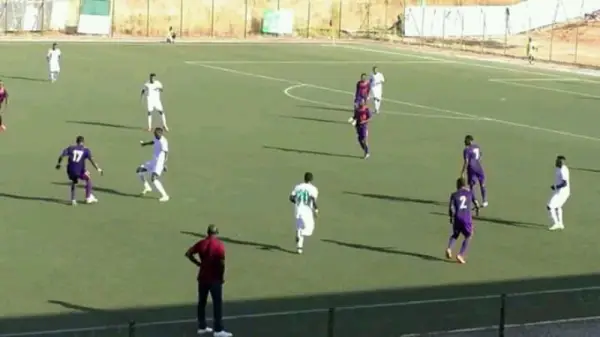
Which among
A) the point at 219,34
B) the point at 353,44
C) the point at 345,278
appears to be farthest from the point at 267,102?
the point at 219,34

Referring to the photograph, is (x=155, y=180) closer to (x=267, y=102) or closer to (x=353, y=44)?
(x=267, y=102)

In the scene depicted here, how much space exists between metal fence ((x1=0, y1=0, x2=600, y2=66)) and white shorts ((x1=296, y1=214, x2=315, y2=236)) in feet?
182

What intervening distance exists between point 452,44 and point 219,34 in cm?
1736

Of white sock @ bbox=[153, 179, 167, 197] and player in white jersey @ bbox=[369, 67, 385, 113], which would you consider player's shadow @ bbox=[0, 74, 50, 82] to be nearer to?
player in white jersey @ bbox=[369, 67, 385, 113]

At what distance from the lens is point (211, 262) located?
1692cm

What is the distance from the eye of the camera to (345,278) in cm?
2116

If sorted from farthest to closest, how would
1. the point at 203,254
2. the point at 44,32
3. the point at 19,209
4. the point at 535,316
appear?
the point at 44,32, the point at 19,209, the point at 203,254, the point at 535,316

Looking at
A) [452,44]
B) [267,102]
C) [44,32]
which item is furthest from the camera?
[452,44]

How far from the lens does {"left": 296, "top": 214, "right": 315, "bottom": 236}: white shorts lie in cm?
2255

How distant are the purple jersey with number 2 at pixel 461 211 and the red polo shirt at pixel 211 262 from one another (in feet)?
21.9

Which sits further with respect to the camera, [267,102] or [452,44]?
[452,44]

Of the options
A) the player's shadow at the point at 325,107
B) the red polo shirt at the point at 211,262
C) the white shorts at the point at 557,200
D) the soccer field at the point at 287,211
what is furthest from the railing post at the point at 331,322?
the player's shadow at the point at 325,107

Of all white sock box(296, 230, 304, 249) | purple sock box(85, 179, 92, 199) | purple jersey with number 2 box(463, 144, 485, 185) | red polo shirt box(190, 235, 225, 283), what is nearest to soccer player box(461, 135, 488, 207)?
purple jersey with number 2 box(463, 144, 485, 185)

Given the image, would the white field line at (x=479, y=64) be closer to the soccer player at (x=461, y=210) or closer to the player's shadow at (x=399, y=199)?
the player's shadow at (x=399, y=199)
